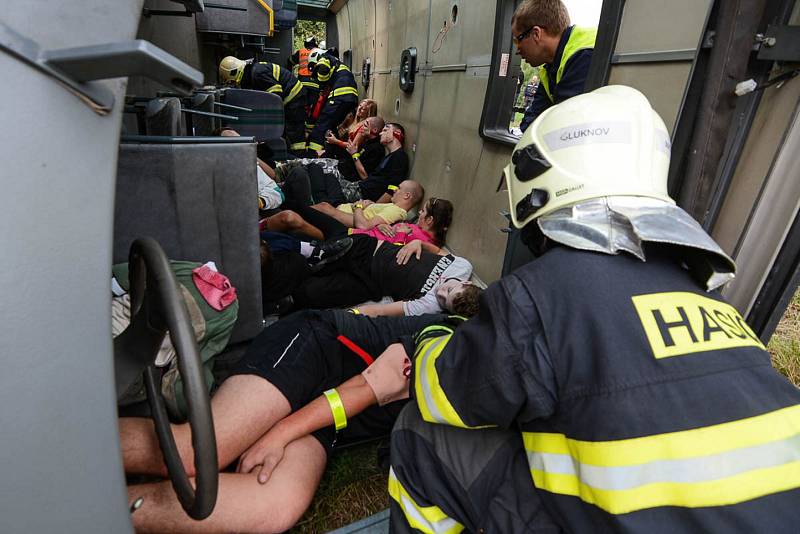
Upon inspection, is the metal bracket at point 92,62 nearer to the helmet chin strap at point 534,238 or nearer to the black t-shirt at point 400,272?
the helmet chin strap at point 534,238

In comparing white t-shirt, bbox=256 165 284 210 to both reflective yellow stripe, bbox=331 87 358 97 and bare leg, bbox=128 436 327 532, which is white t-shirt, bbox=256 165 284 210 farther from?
reflective yellow stripe, bbox=331 87 358 97

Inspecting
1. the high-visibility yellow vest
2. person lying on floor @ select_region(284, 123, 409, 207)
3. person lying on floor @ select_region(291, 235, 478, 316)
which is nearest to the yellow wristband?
person lying on floor @ select_region(291, 235, 478, 316)

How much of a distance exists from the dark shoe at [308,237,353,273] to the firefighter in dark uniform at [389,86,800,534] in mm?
1982

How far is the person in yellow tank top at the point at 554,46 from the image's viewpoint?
2.28m

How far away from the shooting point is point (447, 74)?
13.9 feet

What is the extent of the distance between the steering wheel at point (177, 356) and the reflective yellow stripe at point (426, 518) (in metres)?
0.66

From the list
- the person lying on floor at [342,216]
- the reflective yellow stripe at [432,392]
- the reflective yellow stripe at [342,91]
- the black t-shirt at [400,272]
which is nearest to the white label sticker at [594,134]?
the reflective yellow stripe at [432,392]

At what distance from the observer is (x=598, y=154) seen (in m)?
1.03

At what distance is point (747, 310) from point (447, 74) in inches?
136

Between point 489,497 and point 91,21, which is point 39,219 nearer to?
point 91,21

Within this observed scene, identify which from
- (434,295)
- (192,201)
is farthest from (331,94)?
(192,201)

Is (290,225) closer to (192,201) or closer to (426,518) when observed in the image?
(192,201)

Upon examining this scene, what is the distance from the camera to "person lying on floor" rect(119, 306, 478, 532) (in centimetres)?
142

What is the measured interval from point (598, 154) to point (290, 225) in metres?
2.86
